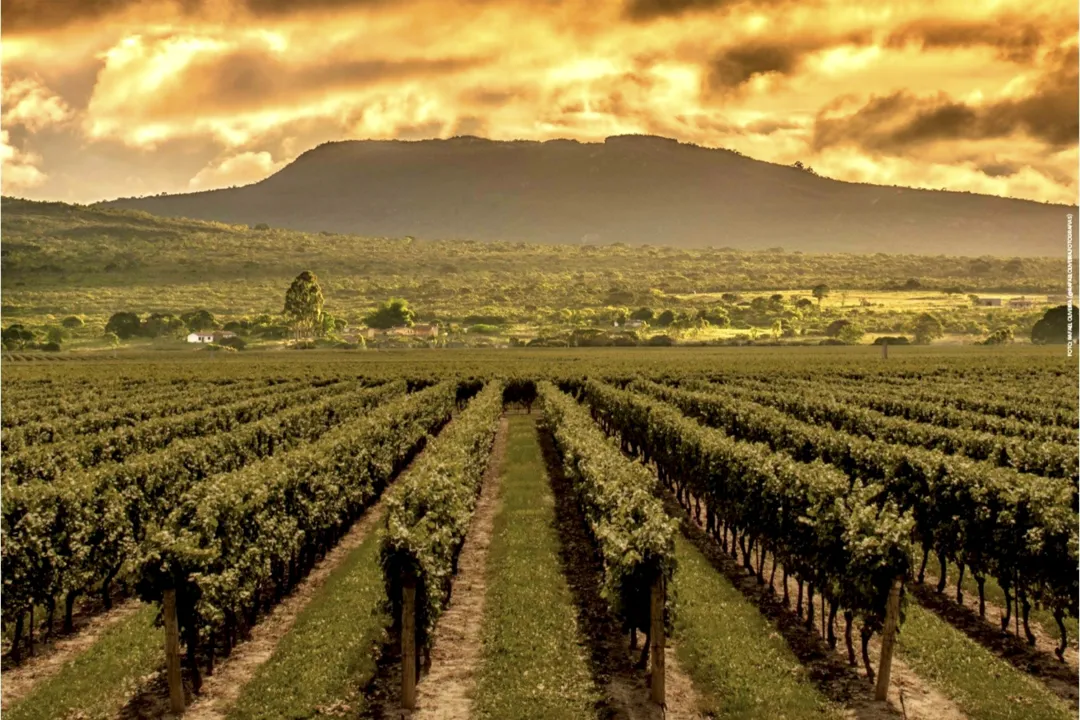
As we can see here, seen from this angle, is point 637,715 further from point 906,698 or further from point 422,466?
point 422,466

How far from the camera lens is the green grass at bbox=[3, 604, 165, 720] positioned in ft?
53.5

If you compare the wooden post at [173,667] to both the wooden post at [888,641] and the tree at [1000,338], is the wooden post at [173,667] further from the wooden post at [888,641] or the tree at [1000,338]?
the tree at [1000,338]

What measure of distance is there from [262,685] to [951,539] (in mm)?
16653

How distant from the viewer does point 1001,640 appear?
1997 cm

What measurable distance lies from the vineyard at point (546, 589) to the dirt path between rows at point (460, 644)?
79 millimetres

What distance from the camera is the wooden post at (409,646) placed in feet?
54.0

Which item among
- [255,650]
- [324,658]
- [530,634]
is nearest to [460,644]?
[530,634]

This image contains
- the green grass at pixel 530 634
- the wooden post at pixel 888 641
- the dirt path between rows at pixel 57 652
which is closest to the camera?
the green grass at pixel 530 634

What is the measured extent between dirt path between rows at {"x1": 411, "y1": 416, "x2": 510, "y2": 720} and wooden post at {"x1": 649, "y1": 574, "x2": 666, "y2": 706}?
3.31m

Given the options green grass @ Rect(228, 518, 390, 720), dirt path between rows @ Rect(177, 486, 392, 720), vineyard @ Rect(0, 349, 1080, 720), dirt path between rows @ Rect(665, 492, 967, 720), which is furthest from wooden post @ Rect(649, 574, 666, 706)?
dirt path between rows @ Rect(177, 486, 392, 720)

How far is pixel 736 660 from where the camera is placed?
1827cm

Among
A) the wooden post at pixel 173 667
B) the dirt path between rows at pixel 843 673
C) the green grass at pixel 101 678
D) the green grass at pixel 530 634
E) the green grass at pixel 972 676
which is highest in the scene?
the wooden post at pixel 173 667

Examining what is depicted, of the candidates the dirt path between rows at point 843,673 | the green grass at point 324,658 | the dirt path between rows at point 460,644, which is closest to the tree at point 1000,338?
the dirt path between rows at point 460,644

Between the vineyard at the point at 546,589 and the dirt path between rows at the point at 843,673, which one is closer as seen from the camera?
the dirt path between rows at the point at 843,673
